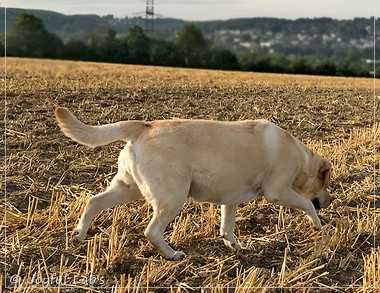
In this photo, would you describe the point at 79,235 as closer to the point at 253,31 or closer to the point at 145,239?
the point at 145,239

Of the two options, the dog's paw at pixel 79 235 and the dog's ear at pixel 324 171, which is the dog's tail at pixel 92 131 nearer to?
the dog's paw at pixel 79 235

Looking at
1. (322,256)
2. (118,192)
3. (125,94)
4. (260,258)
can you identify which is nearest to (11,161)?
(118,192)

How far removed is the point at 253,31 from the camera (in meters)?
5.44

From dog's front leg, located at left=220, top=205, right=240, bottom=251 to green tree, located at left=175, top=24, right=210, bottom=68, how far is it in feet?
6.62

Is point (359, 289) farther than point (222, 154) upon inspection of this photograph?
No

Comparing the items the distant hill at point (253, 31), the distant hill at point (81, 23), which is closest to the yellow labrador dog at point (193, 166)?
the distant hill at point (253, 31)

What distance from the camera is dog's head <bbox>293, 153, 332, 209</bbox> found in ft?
17.6

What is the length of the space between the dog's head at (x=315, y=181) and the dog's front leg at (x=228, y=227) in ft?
2.57

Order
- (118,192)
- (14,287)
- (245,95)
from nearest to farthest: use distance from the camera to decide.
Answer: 1. (14,287)
2. (118,192)
3. (245,95)

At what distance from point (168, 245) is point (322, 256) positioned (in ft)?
4.10

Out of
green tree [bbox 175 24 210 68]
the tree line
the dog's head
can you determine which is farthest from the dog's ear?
green tree [bbox 175 24 210 68]

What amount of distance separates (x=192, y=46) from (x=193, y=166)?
310cm

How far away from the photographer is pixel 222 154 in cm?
468

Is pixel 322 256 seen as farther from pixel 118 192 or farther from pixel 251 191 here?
pixel 118 192
